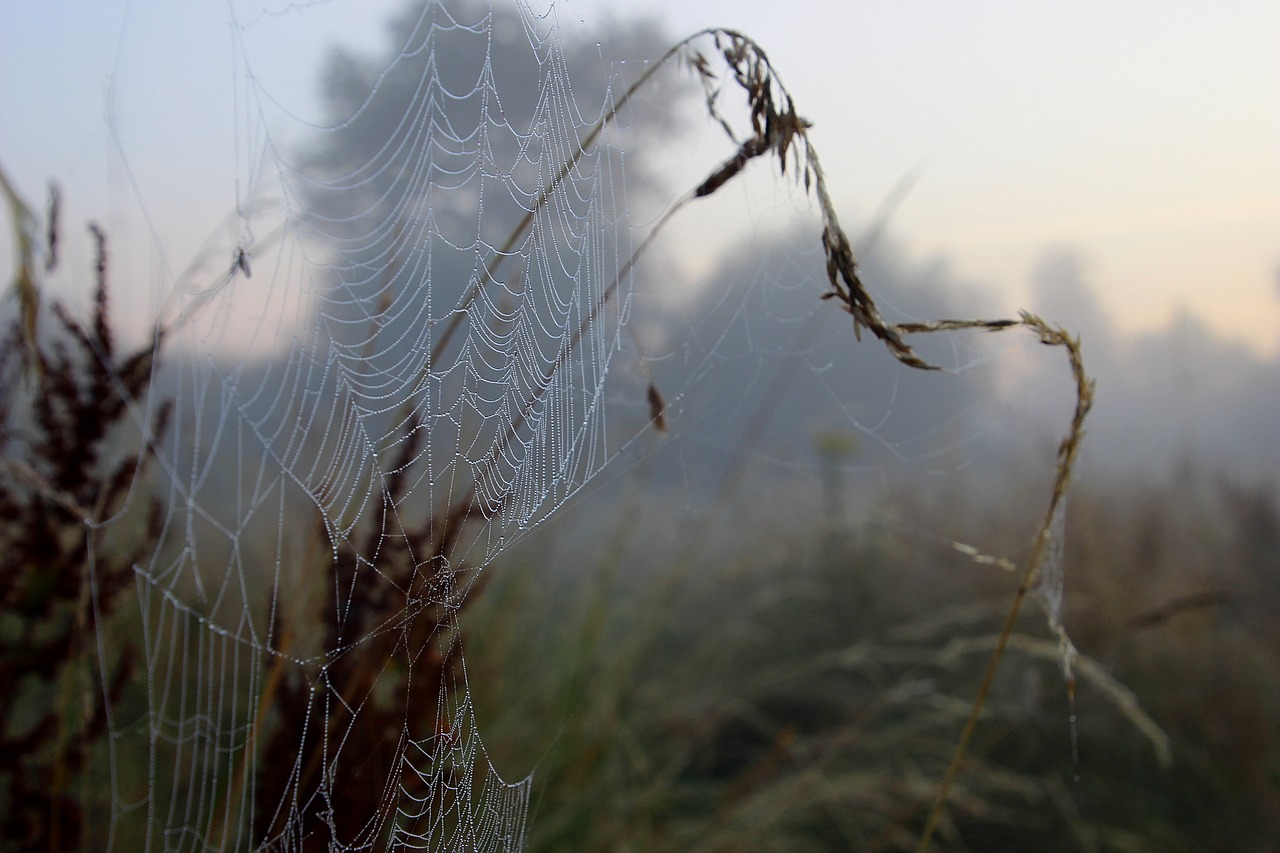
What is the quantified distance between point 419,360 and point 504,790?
87cm

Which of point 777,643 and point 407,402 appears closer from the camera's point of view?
point 407,402

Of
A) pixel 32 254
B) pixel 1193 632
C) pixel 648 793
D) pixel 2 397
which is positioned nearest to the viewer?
pixel 32 254

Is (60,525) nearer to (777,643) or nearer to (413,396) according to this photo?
(413,396)

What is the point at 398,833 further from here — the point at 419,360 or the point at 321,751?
the point at 419,360

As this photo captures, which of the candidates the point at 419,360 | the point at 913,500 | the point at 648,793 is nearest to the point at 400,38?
the point at 419,360

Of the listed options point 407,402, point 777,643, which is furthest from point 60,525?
point 777,643

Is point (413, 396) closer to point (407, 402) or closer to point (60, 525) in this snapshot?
point (407, 402)

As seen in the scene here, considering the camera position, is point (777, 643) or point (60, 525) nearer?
point (60, 525)

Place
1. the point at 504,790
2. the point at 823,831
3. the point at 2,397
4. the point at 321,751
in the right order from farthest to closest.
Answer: the point at 823,831
the point at 504,790
the point at 2,397
the point at 321,751

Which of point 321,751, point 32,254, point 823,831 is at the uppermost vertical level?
point 32,254

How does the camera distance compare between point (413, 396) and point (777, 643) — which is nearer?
point (413, 396)

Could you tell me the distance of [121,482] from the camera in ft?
4.57

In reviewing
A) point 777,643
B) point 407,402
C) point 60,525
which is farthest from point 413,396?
point 777,643

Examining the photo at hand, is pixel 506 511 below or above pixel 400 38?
below
